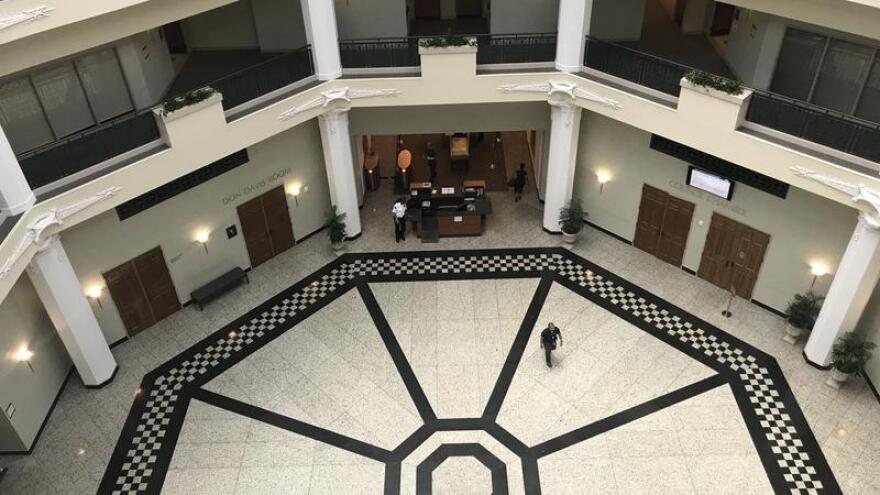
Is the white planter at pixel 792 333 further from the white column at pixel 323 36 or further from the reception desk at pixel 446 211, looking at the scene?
the white column at pixel 323 36

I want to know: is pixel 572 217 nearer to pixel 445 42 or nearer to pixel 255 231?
pixel 445 42

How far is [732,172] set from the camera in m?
12.7

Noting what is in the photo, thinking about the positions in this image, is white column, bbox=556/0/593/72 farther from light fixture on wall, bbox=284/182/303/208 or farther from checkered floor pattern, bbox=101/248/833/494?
light fixture on wall, bbox=284/182/303/208

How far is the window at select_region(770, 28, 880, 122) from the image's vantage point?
10672 mm

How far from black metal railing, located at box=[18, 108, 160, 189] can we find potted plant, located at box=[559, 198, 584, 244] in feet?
29.1

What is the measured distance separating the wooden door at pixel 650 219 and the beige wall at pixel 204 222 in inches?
297

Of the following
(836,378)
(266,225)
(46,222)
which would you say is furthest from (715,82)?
(46,222)

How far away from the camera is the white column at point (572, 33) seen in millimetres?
12273

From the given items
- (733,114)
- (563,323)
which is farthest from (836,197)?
(563,323)

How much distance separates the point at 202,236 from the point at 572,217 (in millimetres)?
8285

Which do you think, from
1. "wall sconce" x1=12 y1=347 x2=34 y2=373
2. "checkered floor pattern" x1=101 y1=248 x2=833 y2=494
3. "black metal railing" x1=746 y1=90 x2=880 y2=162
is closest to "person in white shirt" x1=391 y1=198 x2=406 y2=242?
"checkered floor pattern" x1=101 y1=248 x2=833 y2=494

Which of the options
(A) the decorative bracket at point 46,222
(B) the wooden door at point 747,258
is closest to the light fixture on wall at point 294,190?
(A) the decorative bracket at point 46,222

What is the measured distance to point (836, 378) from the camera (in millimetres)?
11656

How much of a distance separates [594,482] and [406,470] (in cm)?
308
